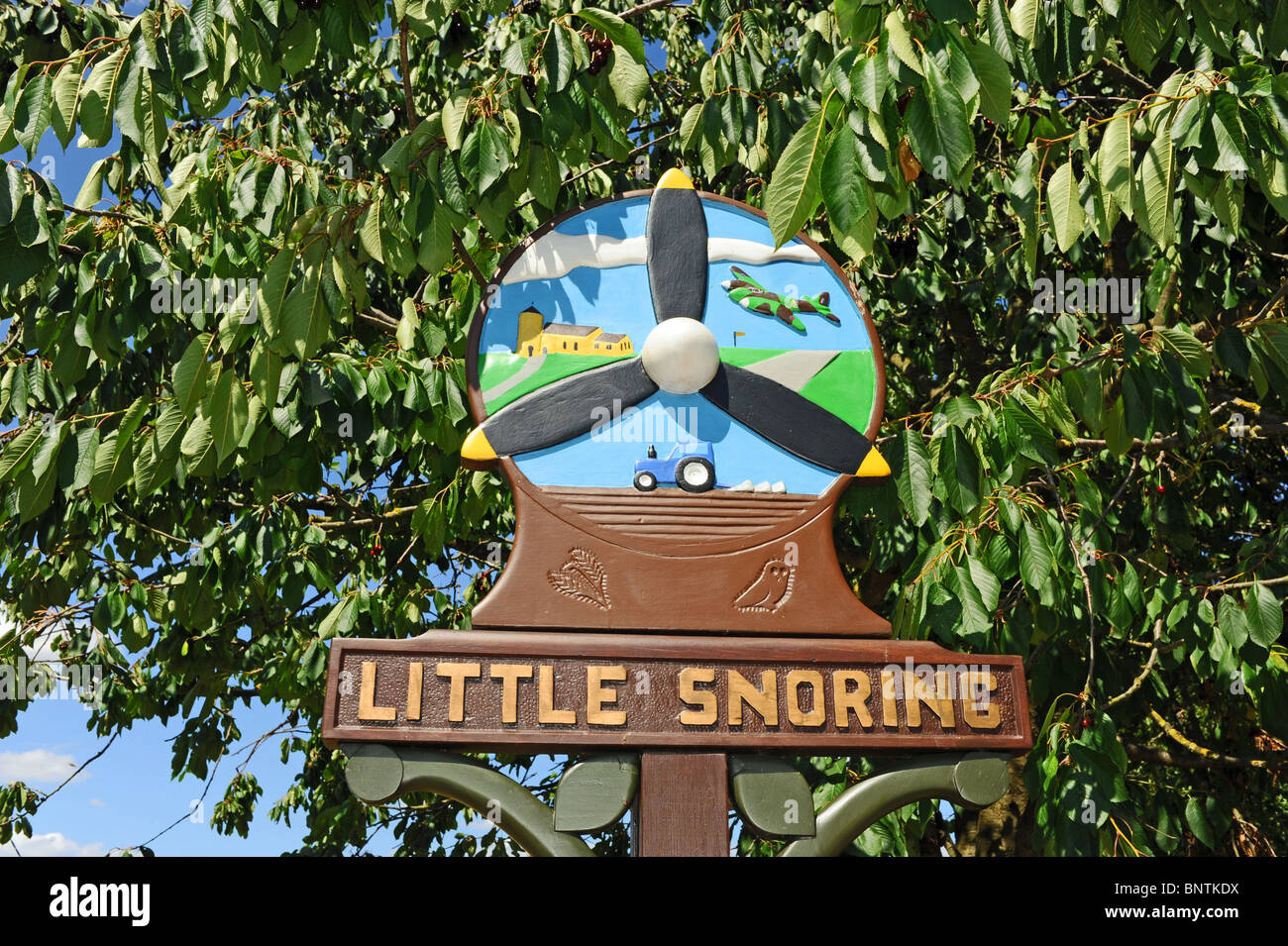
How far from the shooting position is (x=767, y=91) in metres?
4.93

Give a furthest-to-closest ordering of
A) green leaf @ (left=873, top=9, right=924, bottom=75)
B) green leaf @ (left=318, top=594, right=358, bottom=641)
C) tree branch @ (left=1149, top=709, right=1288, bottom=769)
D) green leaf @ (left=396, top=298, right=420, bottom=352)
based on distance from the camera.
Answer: tree branch @ (left=1149, top=709, right=1288, bottom=769) < green leaf @ (left=318, top=594, right=358, bottom=641) < green leaf @ (left=396, top=298, right=420, bottom=352) < green leaf @ (left=873, top=9, right=924, bottom=75)

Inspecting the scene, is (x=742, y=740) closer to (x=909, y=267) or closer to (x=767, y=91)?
(x=767, y=91)

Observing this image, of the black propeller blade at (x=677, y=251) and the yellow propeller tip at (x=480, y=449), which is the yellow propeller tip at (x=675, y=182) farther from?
the yellow propeller tip at (x=480, y=449)

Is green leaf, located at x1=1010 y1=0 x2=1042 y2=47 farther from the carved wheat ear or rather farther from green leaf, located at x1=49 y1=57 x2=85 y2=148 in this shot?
green leaf, located at x1=49 y1=57 x2=85 y2=148

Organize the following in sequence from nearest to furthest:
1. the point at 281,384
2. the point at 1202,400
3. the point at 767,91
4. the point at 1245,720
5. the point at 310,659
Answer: the point at 1202,400 → the point at 281,384 → the point at 767,91 → the point at 310,659 → the point at 1245,720

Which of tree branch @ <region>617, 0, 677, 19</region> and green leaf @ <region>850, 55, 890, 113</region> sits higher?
tree branch @ <region>617, 0, 677, 19</region>

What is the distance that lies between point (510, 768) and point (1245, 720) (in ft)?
14.4

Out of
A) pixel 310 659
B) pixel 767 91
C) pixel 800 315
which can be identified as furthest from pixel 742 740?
pixel 310 659

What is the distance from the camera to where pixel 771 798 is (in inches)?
110

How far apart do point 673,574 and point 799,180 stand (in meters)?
1.03

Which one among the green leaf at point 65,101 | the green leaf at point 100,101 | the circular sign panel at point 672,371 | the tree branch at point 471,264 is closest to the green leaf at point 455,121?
the circular sign panel at point 672,371

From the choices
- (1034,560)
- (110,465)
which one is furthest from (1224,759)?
(110,465)

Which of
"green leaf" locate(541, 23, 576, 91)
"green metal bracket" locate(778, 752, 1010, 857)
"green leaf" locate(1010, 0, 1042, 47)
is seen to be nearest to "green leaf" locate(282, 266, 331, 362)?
"green leaf" locate(541, 23, 576, 91)

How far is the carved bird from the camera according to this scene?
297cm
